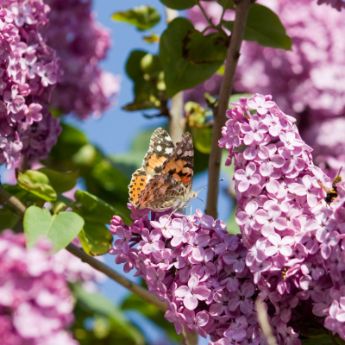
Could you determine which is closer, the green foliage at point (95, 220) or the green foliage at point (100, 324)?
the green foliage at point (95, 220)

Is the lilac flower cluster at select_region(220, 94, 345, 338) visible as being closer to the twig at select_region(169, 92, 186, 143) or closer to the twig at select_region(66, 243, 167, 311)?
the twig at select_region(66, 243, 167, 311)

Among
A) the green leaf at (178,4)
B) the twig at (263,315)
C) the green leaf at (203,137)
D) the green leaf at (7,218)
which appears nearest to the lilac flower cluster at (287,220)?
the twig at (263,315)

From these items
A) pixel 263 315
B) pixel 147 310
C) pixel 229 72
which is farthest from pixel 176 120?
pixel 263 315

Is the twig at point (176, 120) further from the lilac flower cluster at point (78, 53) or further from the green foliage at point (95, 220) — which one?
the green foliage at point (95, 220)

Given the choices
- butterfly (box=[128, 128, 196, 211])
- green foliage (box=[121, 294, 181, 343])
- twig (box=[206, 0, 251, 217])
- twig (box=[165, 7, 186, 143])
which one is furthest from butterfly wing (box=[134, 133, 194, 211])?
green foliage (box=[121, 294, 181, 343])

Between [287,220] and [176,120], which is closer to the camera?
[287,220]

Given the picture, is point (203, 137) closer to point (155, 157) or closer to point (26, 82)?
point (155, 157)
